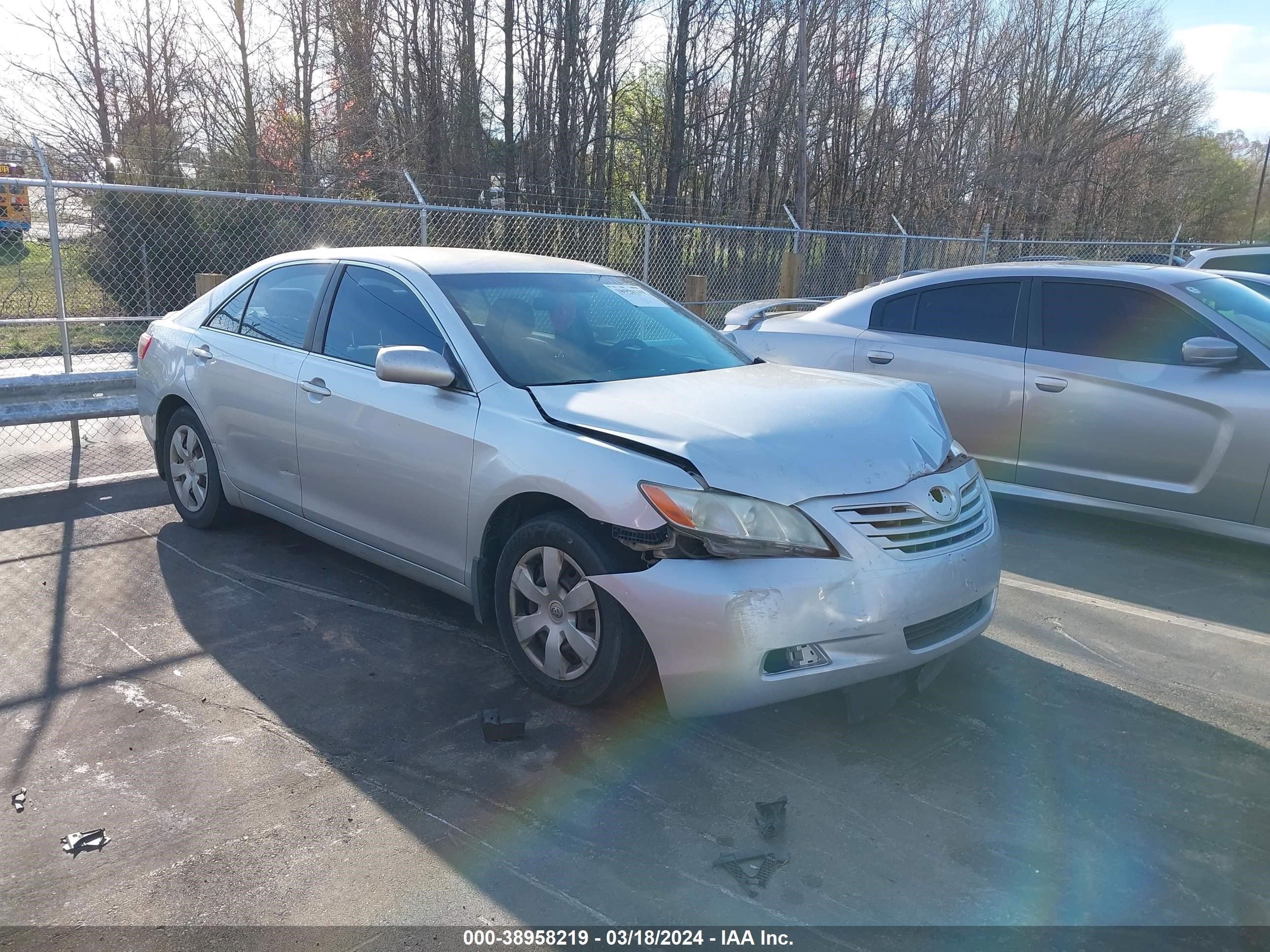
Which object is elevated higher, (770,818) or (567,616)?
(567,616)

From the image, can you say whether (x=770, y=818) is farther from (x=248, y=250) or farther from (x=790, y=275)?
(x=248, y=250)

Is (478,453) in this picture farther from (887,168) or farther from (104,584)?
(887,168)

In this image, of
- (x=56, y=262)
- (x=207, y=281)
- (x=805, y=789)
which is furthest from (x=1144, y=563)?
(x=56, y=262)

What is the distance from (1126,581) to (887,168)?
849 inches

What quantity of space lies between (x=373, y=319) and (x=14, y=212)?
8.40m

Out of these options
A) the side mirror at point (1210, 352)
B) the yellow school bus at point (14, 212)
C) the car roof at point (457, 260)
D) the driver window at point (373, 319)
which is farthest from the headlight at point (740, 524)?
Result: the yellow school bus at point (14, 212)

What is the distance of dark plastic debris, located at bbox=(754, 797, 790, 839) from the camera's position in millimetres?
2818

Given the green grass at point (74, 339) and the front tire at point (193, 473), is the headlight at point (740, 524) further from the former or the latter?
the green grass at point (74, 339)

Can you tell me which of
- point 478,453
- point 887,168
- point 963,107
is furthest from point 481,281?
point 963,107

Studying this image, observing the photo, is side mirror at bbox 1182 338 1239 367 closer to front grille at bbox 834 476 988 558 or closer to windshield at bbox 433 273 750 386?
windshield at bbox 433 273 750 386

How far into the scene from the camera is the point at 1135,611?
4.66 m

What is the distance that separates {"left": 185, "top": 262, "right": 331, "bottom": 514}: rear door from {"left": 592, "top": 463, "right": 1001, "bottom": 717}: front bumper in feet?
7.01

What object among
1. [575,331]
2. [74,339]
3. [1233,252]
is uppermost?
[1233,252]

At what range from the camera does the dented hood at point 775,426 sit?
319 cm
